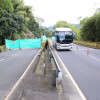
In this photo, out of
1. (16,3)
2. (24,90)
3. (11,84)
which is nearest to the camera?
(24,90)

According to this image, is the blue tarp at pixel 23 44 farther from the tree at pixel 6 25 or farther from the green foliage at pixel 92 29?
the green foliage at pixel 92 29

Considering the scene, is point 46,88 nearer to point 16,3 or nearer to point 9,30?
point 9,30

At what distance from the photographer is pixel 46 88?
5.61 m

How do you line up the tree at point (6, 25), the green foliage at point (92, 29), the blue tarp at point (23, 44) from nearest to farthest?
the blue tarp at point (23, 44), the tree at point (6, 25), the green foliage at point (92, 29)

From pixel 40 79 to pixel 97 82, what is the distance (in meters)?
2.70

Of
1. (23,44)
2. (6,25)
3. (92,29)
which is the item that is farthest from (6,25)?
(92,29)

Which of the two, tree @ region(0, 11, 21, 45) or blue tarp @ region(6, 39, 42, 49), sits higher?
tree @ region(0, 11, 21, 45)

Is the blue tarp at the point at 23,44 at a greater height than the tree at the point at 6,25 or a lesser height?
lesser

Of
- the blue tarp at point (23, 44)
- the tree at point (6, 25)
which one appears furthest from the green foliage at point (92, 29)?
the tree at point (6, 25)

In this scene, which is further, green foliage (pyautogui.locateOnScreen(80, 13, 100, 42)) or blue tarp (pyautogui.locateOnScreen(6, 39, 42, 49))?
green foliage (pyautogui.locateOnScreen(80, 13, 100, 42))

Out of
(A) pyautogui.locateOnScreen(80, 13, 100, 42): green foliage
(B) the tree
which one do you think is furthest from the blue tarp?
(A) pyautogui.locateOnScreen(80, 13, 100, 42): green foliage

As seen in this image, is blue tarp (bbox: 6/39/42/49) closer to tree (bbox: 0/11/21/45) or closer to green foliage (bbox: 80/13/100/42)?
tree (bbox: 0/11/21/45)

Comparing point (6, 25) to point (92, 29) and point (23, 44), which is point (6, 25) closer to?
point (23, 44)

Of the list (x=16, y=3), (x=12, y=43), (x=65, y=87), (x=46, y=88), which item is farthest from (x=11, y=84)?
(x=16, y=3)
